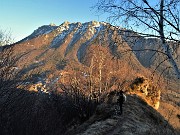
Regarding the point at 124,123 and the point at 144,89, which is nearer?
the point at 124,123

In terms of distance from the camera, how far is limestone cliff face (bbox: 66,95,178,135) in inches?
590

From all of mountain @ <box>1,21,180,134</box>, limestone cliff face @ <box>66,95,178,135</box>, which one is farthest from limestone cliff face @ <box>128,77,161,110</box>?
limestone cliff face @ <box>66,95,178,135</box>

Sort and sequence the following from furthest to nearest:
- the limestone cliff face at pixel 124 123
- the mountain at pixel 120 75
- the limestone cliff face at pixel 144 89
→ the limestone cliff face at pixel 144 89 < the limestone cliff face at pixel 124 123 < the mountain at pixel 120 75

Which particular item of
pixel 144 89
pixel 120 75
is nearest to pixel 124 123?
pixel 120 75

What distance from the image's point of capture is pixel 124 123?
16031mm

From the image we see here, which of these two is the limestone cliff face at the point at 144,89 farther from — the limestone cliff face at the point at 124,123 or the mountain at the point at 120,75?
the limestone cliff face at the point at 124,123

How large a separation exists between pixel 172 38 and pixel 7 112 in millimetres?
12805

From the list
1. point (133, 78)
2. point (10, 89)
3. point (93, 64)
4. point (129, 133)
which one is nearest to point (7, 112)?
point (10, 89)

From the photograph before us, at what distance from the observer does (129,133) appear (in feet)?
47.3

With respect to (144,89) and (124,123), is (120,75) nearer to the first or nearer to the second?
(144,89)

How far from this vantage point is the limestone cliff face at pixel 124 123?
15.0m

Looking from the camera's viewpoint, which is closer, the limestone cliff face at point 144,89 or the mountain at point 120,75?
the mountain at point 120,75

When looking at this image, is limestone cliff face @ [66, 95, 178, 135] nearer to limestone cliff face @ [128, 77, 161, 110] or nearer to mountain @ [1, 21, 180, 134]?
mountain @ [1, 21, 180, 134]

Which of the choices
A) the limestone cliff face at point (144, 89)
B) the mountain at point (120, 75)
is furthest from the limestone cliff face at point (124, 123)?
the limestone cliff face at point (144, 89)
